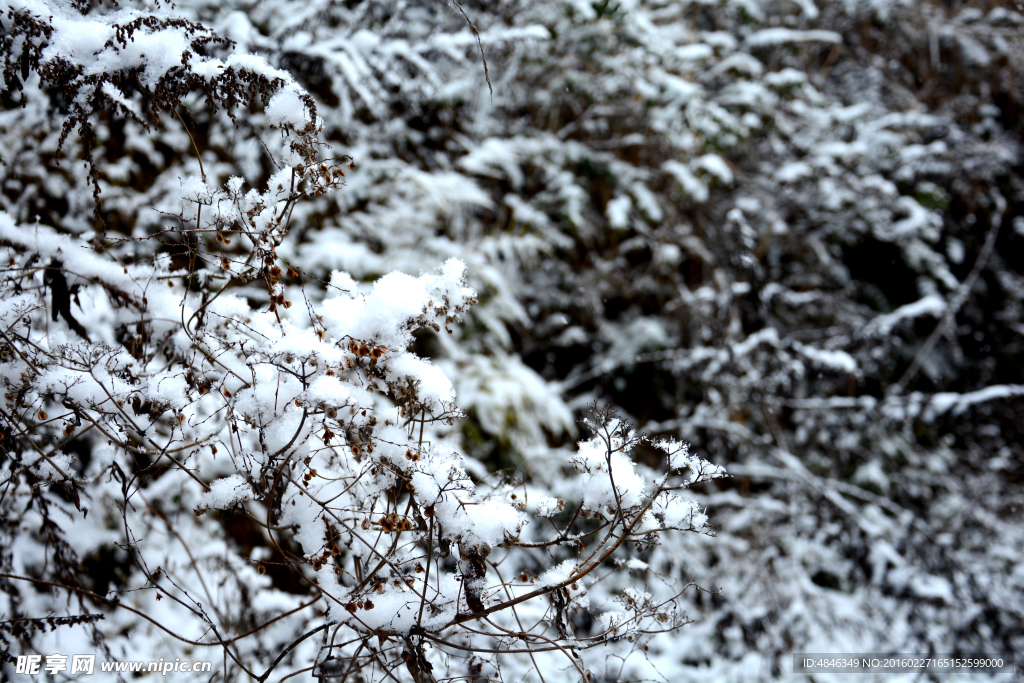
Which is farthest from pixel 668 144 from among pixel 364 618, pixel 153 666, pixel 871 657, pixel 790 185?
pixel 153 666

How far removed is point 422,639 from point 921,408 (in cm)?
444

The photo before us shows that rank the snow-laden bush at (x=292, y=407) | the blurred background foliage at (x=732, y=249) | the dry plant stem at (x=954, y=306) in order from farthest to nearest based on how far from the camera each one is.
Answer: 1. the dry plant stem at (x=954, y=306)
2. the blurred background foliage at (x=732, y=249)
3. the snow-laden bush at (x=292, y=407)

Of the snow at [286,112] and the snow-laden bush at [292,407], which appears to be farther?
the snow at [286,112]

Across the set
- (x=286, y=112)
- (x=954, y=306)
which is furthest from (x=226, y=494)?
(x=954, y=306)

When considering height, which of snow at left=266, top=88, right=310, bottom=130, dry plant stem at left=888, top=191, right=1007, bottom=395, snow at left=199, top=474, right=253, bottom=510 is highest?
dry plant stem at left=888, top=191, right=1007, bottom=395

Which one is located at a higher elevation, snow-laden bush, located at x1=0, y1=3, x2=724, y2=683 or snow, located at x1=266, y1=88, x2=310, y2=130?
snow, located at x1=266, y1=88, x2=310, y2=130

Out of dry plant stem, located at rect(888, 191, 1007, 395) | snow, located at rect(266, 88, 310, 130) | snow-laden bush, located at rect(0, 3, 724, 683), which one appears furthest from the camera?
dry plant stem, located at rect(888, 191, 1007, 395)

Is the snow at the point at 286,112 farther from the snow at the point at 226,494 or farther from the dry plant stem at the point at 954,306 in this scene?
the dry plant stem at the point at 954,306

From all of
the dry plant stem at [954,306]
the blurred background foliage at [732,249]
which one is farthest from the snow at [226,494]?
the dry plant stem at [954,306]

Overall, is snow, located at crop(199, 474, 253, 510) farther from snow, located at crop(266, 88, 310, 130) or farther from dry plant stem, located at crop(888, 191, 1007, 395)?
Result: dry plant stem, located at crop(888, 191, 1007, 395)

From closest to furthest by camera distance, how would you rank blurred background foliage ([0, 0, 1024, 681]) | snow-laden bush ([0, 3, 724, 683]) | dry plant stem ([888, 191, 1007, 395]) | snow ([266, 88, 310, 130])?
snow-laden bush ([0, 3, 724, 683])
snow ([266, 88, 310, 130])
blurred background foliage ([0, 0, 1024, 681])
dry plant stem ([888, 191, 1007, 395])

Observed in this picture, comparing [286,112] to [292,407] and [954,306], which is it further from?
[954,306]

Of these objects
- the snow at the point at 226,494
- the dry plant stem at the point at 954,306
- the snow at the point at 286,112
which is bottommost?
the snow at the point at 226,494

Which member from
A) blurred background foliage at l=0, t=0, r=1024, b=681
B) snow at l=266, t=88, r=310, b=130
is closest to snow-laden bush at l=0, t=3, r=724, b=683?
snow at l=266, t=88, r=310, b=130
